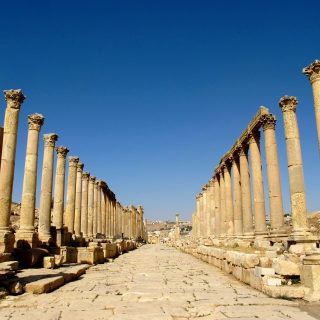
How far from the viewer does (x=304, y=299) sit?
306 inches

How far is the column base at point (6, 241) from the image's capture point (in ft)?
41.8

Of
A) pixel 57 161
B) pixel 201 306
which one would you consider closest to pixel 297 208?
pixel 201 306

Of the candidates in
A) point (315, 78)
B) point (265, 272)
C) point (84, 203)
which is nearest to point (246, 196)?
point (315, 78)

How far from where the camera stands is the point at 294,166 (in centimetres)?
1571

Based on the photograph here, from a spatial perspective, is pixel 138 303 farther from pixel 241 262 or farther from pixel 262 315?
pixel 241 262

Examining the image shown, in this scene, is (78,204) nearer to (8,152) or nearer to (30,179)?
(30,179)

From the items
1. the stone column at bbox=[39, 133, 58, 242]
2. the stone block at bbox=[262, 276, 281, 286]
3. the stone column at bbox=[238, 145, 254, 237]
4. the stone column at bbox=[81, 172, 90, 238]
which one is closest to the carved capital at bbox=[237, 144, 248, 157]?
the stone column at bbox=[238, 145, 254, 237]

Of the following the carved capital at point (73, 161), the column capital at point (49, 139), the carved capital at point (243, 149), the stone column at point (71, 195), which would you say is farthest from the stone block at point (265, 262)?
the carved capital at point (73, 161)

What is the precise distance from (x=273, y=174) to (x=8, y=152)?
1295cm

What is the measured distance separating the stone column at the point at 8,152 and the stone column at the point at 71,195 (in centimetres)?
1081

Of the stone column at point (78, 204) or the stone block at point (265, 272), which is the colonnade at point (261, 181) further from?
the stone column at point (78, 204)

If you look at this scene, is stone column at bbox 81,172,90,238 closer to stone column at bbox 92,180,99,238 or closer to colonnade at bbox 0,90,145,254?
colonnade at bbox 0,90,145,254

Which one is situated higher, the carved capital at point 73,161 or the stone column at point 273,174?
the carved capital at point 73,161

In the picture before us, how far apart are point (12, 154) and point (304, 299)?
1179 cm
